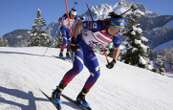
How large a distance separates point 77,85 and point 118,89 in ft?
5.24

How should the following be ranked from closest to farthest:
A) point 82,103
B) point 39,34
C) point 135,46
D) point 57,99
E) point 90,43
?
point 57,99 < point 90,43 < point 82,103 < point 135,46 < point 39,34

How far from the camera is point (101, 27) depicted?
30.8 feet

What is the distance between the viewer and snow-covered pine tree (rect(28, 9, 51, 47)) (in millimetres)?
68938

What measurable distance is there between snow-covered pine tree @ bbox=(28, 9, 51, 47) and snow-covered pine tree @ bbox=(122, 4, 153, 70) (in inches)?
1081

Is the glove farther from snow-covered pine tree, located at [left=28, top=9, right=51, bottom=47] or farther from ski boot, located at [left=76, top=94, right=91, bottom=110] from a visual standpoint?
snow-covered pine tree, located at [left=28, top=9, right=51, bottom=47]

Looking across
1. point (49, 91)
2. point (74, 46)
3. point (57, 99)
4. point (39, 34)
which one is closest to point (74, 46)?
point (74, 46)

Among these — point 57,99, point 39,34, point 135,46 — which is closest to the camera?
point 57,99

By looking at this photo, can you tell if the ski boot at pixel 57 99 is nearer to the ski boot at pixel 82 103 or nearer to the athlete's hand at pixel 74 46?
the ski boot at pixel 82 103

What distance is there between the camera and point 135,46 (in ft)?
145

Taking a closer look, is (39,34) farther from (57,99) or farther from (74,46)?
(57,99)

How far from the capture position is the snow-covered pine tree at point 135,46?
43375 mm

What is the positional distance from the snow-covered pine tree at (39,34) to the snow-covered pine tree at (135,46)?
27.4m

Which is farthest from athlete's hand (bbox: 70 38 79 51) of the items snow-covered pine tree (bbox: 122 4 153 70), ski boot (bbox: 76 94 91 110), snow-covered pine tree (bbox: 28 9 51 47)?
snow-covered pine tree (bbox: 28 9 51 47)

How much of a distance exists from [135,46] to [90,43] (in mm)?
35106
